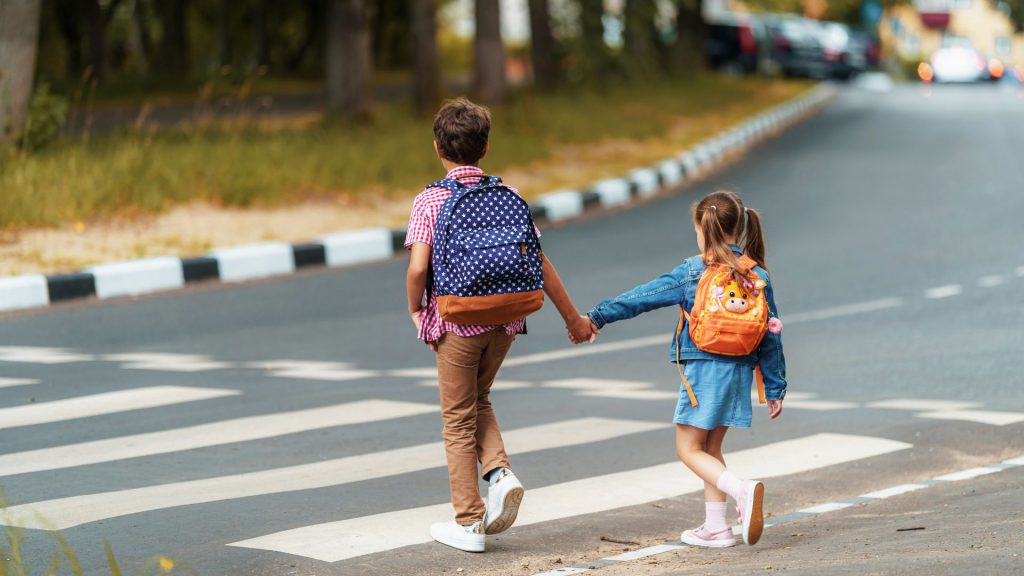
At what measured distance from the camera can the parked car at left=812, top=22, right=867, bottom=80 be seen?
A: 4444cm

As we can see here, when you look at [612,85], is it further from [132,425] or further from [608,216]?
[132,425]

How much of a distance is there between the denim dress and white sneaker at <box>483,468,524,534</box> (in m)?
0.61

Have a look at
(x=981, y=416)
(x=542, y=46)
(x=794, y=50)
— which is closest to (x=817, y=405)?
(x=981, y=416)

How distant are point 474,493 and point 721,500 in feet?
2.85


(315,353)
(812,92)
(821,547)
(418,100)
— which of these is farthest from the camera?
(812,92)

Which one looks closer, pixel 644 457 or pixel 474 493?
pixel 474 493

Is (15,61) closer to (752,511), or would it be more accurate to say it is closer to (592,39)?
(752,511)

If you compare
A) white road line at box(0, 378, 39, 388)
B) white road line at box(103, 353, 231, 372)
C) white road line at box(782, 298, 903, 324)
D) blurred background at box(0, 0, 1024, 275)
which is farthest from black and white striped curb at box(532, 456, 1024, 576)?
blurred background at box(0, 0, 1024, 275)

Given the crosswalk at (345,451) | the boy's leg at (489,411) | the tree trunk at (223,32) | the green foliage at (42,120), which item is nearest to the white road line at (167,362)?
the crosswalk at (345,451)

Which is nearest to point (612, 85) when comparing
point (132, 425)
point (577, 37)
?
point (577, 37)

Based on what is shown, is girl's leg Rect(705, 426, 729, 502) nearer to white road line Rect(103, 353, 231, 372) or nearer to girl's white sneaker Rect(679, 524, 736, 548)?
girl's white sneaker Rect(679, 524, 736, 548)

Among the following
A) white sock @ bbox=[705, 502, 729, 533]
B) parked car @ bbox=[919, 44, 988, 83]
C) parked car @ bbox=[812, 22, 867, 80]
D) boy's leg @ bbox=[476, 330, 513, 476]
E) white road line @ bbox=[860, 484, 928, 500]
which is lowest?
parked car @ bbox=[919, 44, 988, 83]

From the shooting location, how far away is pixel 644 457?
654 cm

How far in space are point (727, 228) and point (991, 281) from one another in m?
6.83
